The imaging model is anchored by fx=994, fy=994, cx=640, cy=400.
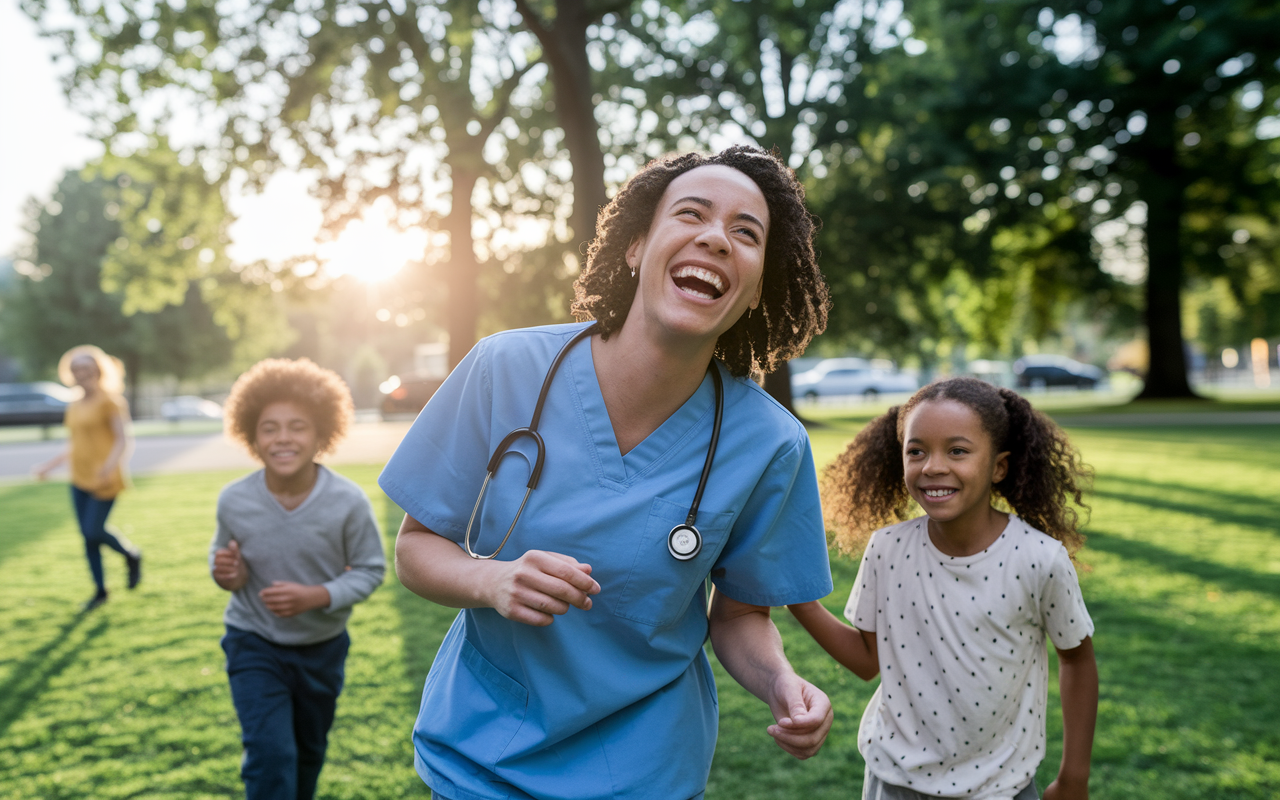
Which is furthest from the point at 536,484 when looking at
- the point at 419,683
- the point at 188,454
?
the point at 188,454

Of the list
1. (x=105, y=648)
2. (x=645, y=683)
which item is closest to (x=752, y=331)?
(x=645, y=683)

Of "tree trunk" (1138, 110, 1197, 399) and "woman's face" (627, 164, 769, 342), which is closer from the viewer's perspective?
"woman's face" (627, 164, 769, 342)

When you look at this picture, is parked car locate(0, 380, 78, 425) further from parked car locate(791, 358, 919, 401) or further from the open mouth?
the open mouth

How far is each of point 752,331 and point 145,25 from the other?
1550 cm

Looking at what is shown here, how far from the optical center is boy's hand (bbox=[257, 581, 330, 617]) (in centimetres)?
328

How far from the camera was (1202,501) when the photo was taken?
11648 mm

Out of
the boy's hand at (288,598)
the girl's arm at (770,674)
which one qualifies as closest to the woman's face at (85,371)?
the boy's hand at (288,598)

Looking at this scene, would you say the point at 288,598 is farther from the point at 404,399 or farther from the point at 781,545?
the point at 404,399

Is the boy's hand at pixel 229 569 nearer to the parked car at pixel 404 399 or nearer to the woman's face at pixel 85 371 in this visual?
the woman's face at pixel 85 371

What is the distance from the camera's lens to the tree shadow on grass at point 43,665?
5504 mm

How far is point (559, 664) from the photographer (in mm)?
1799

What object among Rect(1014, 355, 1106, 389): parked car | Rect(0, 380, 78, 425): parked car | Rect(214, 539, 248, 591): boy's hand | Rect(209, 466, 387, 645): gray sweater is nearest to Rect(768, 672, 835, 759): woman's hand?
Rect(209, 466, 387, 645): gray sweater

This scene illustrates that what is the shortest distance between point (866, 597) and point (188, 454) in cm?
2466

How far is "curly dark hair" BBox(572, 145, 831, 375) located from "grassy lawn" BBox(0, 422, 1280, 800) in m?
1.36
